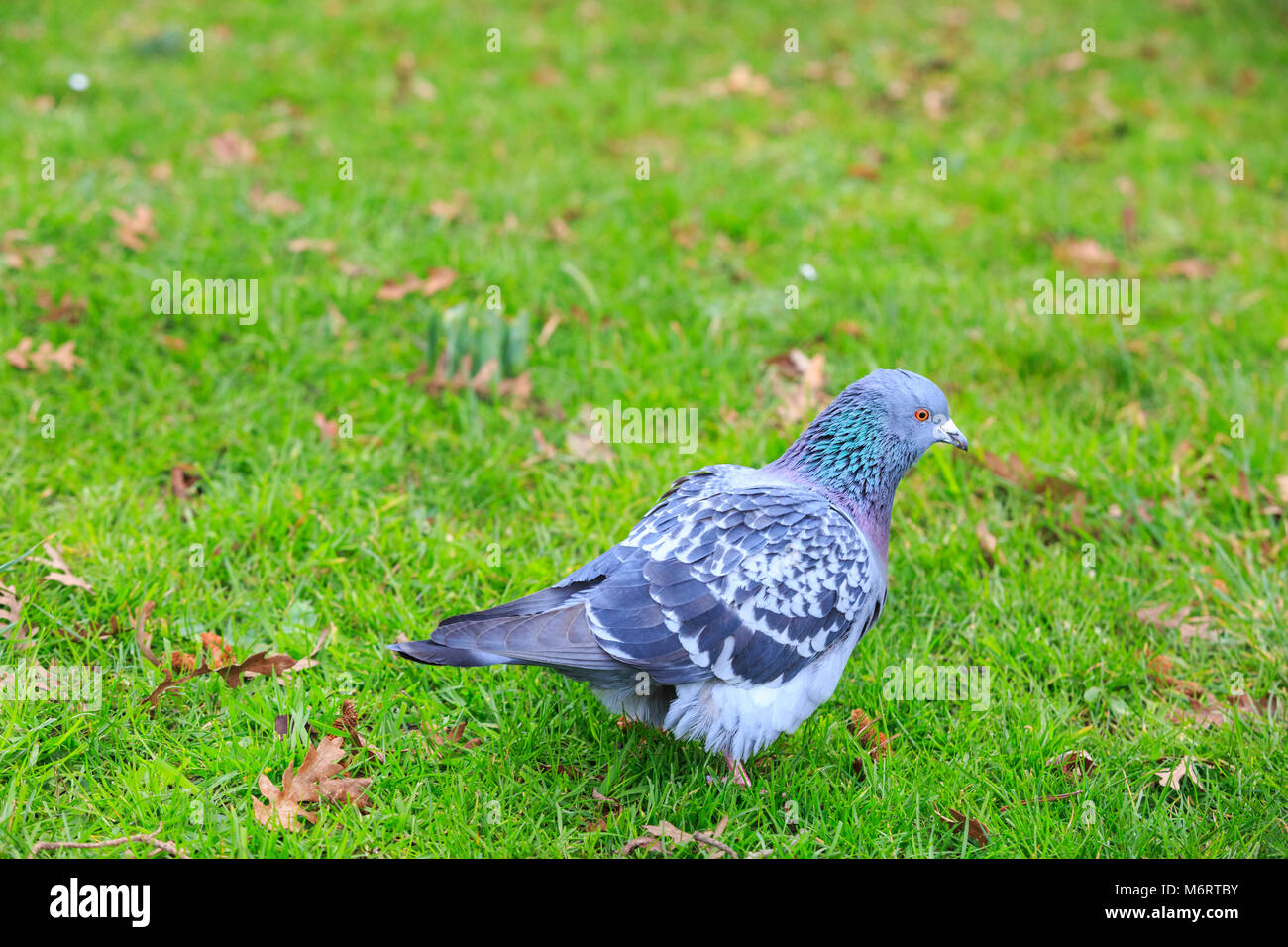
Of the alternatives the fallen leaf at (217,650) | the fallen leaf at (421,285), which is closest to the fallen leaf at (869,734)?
the fallen leaf at (217,650)

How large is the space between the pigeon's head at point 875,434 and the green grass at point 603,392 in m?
0.72

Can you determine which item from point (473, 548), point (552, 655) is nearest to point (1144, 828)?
point (552, 655)

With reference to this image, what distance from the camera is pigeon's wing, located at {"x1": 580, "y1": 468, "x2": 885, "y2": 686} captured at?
10.1ft

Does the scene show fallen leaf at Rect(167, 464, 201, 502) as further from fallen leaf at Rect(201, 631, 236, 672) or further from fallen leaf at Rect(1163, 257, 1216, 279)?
fallen leaf at Rect(1163, 257, 1216, 279)

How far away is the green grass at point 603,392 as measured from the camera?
329 cm

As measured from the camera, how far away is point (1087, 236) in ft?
20.9

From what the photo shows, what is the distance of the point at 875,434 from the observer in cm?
354

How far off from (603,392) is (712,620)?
6.87 ft

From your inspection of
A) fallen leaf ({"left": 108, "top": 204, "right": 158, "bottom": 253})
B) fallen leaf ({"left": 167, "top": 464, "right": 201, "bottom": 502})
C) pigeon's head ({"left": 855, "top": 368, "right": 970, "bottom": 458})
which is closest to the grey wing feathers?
pigeon's head ({"left": 855, "top": 368, "right": 970, "bottom": 458})

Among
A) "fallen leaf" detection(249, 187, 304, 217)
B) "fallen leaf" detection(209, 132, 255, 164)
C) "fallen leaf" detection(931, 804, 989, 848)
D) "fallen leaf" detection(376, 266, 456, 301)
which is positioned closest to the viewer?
"fallen leaf" detection(931, 804, 989, 848)

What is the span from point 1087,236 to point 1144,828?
14.0 feet

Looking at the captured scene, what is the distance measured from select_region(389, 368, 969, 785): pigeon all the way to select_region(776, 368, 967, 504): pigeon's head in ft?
0.46

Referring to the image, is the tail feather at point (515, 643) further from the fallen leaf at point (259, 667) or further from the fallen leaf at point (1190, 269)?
the fallen leaf at point (1190, 269)

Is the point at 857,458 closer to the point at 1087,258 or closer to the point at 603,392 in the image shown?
the point at 603,392
